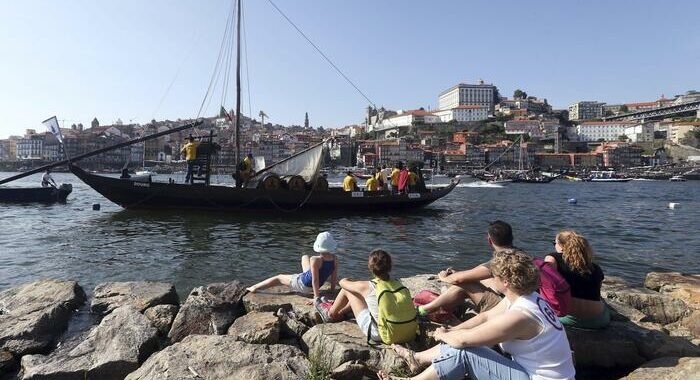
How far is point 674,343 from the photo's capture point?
15.1ft

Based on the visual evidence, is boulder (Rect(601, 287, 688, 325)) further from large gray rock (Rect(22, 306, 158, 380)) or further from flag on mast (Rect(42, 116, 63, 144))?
flag on mast (Rect(42, 116, 63, 144))

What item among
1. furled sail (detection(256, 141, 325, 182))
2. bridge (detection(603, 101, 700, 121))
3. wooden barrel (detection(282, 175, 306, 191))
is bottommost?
wooden barrel (detection(282, 175, 306, 191))

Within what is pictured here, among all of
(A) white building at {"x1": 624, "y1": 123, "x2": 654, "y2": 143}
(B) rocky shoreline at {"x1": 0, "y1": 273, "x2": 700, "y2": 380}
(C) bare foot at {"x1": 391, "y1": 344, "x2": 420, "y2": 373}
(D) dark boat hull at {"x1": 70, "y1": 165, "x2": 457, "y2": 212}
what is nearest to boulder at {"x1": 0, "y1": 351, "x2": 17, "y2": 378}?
(B) rocky shoreline at {"x1": 0, "y1": 273, "x2": 700, "y2": 380}

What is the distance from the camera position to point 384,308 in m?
4.38

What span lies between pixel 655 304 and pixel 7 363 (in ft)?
25.9

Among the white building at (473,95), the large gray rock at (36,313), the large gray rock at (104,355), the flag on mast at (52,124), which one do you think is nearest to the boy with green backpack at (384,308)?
the large gray rock at (104,355)

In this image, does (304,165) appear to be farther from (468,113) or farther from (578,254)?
(468,113)

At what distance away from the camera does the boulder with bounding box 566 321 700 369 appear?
4.50 meters

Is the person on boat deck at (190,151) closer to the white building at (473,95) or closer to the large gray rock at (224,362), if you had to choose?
the large gray rock at (224,362)

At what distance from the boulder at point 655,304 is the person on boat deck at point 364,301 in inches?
141

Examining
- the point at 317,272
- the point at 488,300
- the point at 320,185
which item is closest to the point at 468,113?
the point at 320,185

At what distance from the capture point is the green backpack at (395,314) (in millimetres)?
4355

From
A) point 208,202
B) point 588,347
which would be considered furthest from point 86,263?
point 588,347

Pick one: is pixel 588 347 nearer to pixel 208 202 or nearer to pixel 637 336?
pixel 637 336
